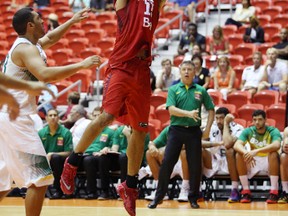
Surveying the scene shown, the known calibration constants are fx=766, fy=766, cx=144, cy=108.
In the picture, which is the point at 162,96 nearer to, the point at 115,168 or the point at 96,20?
the point at 115,168

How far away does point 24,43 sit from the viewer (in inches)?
274

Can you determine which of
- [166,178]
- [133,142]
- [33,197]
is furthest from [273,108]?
[33,197]

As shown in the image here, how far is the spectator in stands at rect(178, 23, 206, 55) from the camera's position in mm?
16031

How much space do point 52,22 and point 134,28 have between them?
11.5 metres

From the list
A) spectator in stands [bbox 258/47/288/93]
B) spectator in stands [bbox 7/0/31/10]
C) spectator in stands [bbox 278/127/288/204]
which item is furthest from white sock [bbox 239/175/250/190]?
spectator in stands [bbox 7/0/31/10]

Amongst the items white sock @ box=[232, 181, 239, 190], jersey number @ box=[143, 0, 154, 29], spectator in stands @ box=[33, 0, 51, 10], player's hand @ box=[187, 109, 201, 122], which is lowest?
white sock @ box=[232, 181, 239, 190]

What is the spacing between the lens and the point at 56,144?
13.1m

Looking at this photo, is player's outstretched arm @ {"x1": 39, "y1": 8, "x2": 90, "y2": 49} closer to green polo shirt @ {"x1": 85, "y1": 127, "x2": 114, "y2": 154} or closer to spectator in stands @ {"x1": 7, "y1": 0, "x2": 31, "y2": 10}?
green polo shirt @ {"x1": 85, "y1": 127, "x2": 114, "y2": 154}

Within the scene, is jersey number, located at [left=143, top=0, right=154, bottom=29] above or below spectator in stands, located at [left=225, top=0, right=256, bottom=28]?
below

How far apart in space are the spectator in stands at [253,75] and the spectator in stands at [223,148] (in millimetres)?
1813

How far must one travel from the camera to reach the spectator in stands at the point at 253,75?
551 inches

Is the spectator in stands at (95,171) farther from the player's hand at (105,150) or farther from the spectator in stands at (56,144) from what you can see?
the spectator in stands at (56,144)

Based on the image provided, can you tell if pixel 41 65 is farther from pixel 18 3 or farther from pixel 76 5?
pixel 18 3

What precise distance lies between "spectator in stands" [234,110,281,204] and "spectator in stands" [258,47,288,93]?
7.24ft
